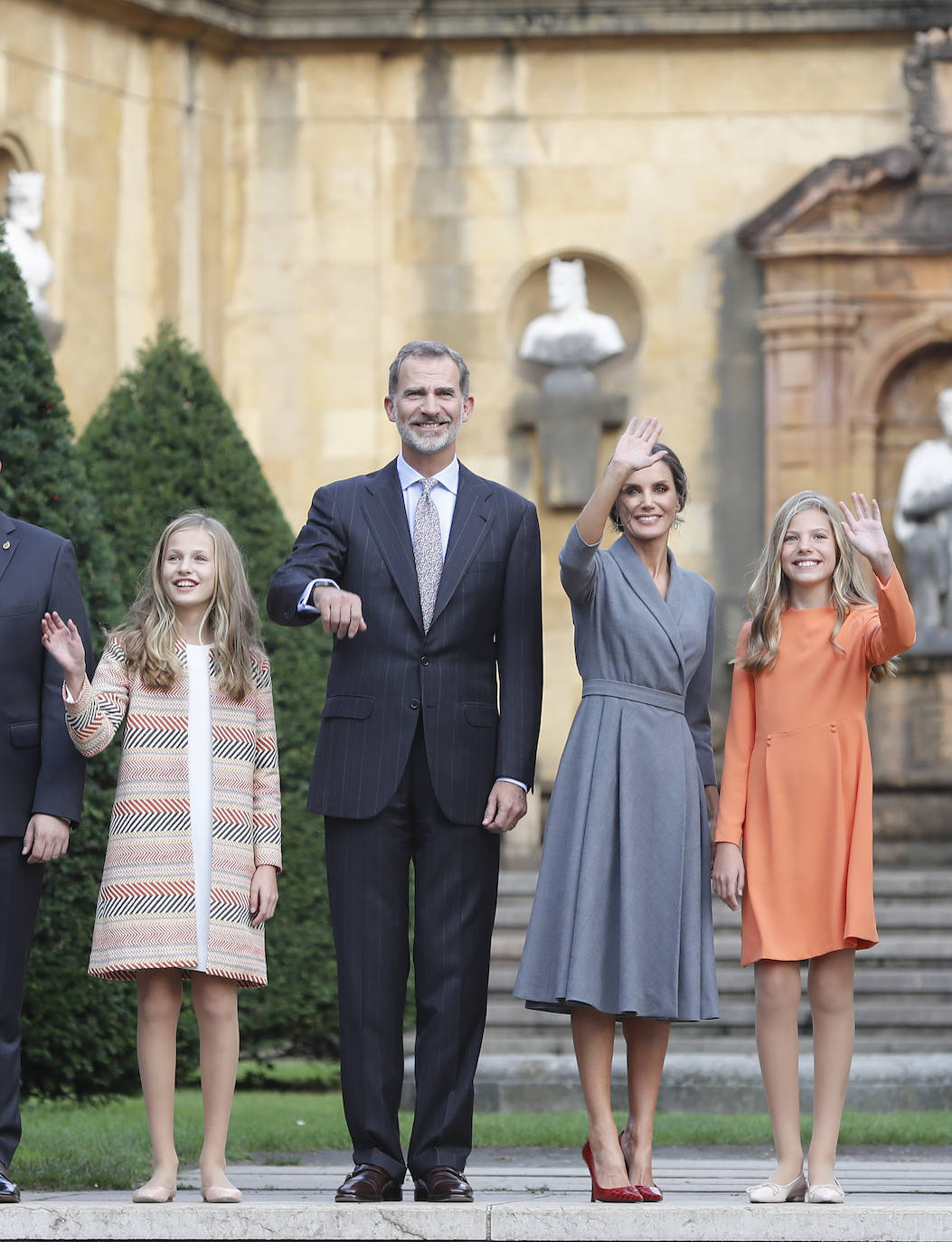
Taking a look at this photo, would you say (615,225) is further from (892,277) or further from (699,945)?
(699,945)

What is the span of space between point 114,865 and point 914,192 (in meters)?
10.4

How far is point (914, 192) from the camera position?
1490cm

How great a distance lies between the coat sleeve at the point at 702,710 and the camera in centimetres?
592

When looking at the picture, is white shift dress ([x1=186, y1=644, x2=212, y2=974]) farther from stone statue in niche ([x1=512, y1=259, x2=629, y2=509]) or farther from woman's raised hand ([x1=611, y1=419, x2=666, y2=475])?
stone statue in niche ([x1=512, y1=259, x2=629, y2=509])

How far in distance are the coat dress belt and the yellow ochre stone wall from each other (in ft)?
30.2

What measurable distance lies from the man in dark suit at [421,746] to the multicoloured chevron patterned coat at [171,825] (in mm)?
192

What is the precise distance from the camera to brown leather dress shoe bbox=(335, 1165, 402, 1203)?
17.9 ft

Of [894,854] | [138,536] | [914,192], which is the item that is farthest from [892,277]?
[138,536]

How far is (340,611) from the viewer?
17.8 feet

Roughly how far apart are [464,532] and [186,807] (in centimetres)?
99

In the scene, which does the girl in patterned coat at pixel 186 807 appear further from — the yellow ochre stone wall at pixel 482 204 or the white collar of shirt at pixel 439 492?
the yellow ochre stone wall at pixel 482 204

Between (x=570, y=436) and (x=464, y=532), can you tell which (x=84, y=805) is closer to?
(x=464, y=532)

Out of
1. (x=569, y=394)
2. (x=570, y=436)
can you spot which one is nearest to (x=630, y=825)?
(x=570, y=436)

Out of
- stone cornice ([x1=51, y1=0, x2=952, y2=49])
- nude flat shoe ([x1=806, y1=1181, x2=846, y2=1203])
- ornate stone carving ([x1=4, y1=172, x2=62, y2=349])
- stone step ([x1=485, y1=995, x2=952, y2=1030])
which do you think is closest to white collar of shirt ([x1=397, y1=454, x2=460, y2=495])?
nude flat shoe ([x1=806, y1=1181, x2=846, y2=1203])
